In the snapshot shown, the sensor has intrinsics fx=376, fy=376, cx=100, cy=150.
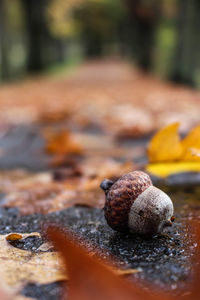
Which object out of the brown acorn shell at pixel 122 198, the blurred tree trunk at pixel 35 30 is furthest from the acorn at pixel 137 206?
the blurred tree trunk at pixel 35 30

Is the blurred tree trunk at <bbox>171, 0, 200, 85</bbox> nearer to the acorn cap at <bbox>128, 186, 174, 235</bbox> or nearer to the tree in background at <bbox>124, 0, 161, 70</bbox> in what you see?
the tree in background at <bbox>124, 0, 161, 70</bbox>

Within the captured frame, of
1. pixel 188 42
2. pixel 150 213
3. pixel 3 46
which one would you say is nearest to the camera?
pixel 150 213

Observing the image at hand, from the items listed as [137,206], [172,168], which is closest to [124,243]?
[137,206]

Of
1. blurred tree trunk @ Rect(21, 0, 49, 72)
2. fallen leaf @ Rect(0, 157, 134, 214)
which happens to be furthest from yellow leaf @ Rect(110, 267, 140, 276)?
blurred tree trunk @ Rect(21, 0, 49, 72)

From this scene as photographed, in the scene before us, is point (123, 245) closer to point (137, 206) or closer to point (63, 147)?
point (137, 206)

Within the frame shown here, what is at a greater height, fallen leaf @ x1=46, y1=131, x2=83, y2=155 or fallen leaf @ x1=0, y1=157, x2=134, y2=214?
fallen leaf @ x1=0, y1=157, x2=134, y2=214

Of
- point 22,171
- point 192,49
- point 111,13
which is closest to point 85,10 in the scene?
point 111,13
